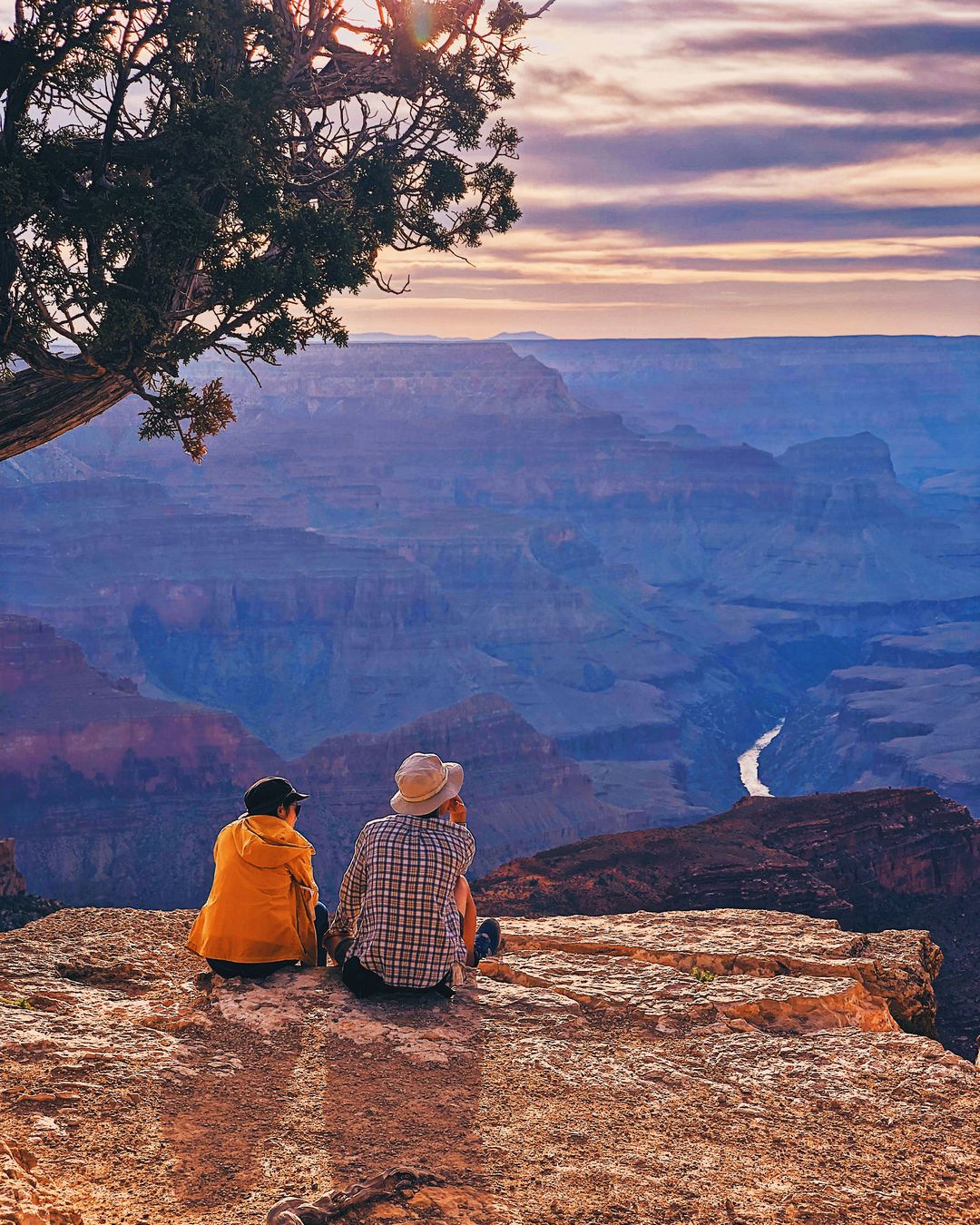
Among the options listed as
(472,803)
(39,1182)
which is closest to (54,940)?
(39,1182)

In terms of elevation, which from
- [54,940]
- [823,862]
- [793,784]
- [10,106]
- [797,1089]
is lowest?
[793,784]

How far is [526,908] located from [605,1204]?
13692 mm

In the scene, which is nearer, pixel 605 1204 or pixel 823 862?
pixel 605 1204

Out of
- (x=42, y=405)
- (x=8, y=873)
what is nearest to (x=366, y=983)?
(x=42, y=405)

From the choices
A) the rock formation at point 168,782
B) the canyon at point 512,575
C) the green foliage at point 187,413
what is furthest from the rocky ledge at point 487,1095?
the canyon at point 512,575

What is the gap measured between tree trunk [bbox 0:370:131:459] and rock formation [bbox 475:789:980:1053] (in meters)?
11.6

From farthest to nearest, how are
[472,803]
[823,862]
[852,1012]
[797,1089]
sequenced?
[472,803], [823,862], [852,1012], [797,1089]

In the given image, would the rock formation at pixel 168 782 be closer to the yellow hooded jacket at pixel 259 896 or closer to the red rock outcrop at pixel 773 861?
the red rock outcrop at pixel 773 861

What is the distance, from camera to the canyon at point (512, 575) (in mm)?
96000

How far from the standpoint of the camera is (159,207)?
7715 mm

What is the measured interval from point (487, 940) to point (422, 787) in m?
1.59

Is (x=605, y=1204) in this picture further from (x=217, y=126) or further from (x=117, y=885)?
(x=117, y=885)

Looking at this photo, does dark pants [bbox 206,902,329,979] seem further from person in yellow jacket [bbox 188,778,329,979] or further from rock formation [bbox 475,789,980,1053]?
rock formation [bbox 475,789,980,1053]

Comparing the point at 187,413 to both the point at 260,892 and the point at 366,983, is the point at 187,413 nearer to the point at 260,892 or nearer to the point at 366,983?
the point at 260,892
